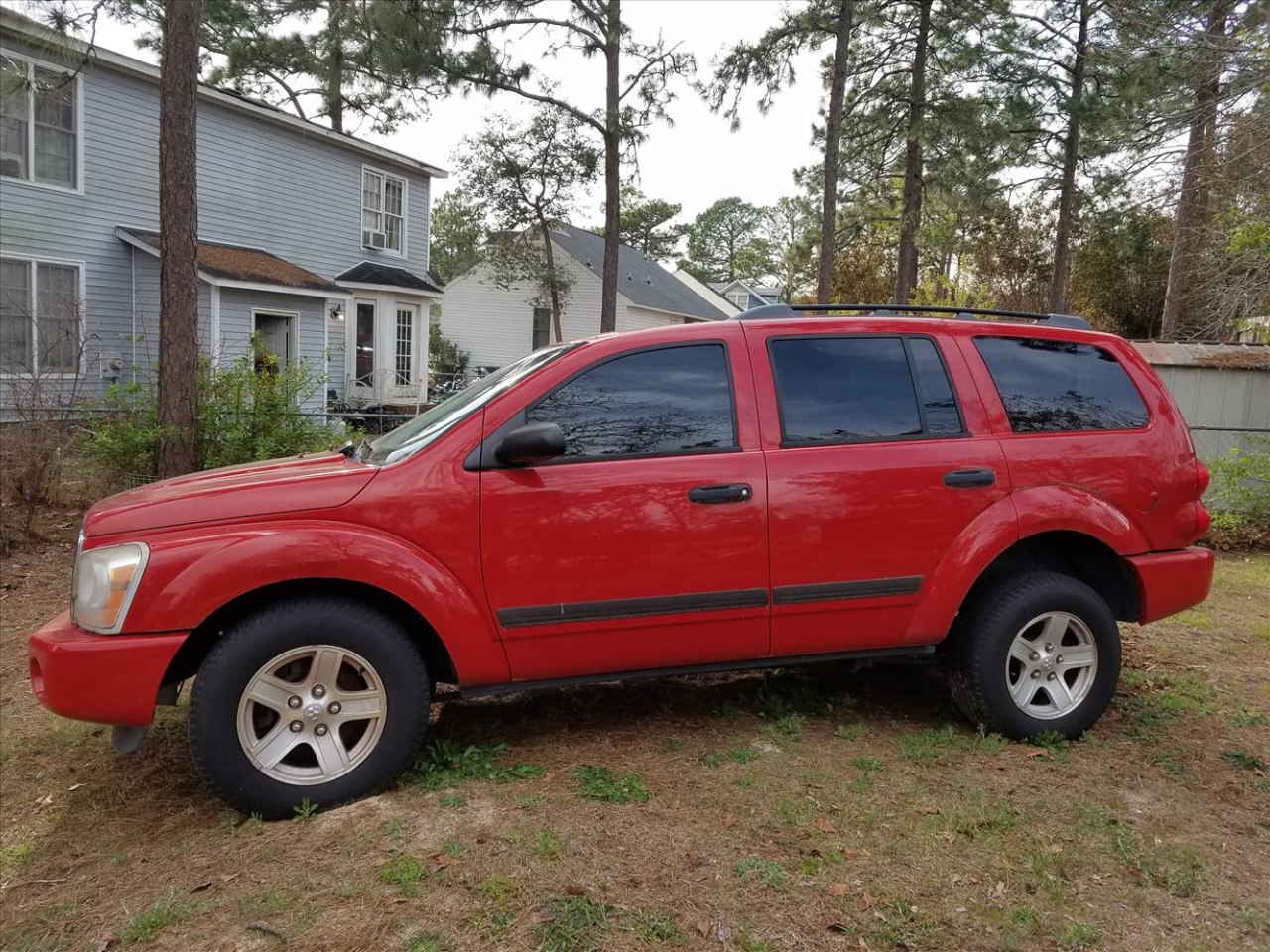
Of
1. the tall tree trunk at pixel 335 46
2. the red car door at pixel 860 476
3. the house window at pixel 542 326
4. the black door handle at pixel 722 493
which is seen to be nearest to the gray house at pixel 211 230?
the tall tree trunk at pixel 335 46

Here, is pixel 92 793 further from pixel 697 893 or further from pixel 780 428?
pixel 780 428

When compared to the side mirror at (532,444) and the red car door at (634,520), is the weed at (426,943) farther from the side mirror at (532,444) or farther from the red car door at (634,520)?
the side mirror at (532,444)

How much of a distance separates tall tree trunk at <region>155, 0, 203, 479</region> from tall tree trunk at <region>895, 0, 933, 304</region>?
1421 centimetres

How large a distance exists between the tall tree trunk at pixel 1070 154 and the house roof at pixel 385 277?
13.6 metres

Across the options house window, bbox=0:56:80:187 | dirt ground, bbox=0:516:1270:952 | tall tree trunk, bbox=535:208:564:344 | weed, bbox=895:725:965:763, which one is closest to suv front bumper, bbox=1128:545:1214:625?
dirt ground, bbox=0:516:1270:952

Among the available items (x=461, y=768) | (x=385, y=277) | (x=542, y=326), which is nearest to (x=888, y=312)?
(x=461, y=768)

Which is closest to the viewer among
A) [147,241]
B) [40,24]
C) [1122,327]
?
[40,24]

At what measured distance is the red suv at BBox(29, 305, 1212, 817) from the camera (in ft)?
10.1

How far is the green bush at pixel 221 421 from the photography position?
7.52 m

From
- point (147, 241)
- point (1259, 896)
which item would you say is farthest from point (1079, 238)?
point (1259, 896)

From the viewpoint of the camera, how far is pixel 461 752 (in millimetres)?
3588

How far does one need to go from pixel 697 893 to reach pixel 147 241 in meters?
14.4

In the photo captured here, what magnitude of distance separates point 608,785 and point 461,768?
0.59 m

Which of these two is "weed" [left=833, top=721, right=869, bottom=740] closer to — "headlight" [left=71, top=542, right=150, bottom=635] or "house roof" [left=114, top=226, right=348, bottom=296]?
"headlight" [left=71, top=542, right=150, bottom=635]
